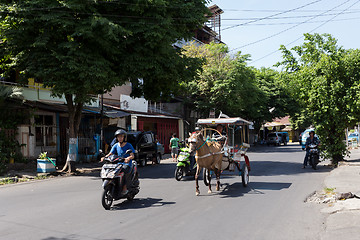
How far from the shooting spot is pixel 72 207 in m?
8.62

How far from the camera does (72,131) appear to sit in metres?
17.6

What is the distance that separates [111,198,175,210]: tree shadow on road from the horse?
1272 mm

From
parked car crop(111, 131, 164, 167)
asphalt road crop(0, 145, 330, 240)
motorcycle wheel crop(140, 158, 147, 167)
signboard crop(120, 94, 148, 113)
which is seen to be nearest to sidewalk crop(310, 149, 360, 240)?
asphalt road crop(0, 145, 330, 240)

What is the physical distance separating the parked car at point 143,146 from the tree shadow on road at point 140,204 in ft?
33.2

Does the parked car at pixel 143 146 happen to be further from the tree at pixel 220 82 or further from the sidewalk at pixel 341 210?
the sidewalk at pixel 341 210

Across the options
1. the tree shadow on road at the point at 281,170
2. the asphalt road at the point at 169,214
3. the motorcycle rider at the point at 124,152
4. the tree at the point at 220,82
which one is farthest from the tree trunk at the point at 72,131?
the tree at the point at 220,82

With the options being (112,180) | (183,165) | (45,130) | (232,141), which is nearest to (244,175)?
(232,141)

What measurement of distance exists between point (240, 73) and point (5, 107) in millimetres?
21115

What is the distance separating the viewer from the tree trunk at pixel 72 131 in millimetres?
17094

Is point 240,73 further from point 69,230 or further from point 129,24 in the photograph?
point 69,230

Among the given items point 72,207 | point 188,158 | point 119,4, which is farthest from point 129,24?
point 72,207

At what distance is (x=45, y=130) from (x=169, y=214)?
54.2 ft

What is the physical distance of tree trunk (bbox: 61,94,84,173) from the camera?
56.1ft

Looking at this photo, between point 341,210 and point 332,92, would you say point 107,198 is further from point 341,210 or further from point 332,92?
point 332,92
